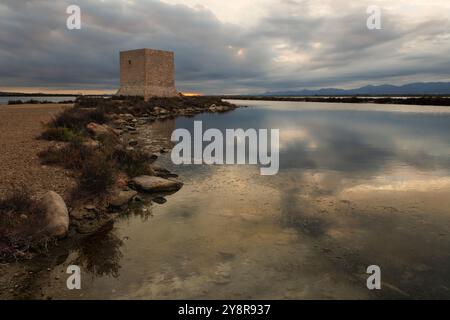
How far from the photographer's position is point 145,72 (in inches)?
1839

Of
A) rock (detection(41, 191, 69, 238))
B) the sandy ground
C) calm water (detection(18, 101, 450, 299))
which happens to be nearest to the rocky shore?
rock (detection(41, 191, 69, 238))

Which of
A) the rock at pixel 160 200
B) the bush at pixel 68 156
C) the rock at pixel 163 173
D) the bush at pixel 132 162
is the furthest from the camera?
the rock at pixel 163 173

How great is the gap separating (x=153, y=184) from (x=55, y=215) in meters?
2.88

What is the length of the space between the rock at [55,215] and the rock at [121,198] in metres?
1.15

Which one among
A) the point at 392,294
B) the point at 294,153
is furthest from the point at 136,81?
the point at 392,294

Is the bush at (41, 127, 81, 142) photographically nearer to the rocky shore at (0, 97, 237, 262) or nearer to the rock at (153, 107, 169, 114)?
the rocky shore at (0, 97, 237, 262)

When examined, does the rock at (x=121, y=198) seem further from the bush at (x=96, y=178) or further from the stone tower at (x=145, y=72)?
the stone tower at (x=145, y=72)

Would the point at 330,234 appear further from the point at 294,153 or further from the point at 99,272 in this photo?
the point at 294,153

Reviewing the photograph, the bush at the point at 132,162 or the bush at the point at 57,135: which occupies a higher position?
the bush at the point at 57,135

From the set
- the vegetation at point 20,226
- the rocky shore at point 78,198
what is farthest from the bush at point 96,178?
the vegetation at point 20,226

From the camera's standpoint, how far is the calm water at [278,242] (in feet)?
13.3

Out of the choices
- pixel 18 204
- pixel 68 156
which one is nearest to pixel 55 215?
pixel 18 204

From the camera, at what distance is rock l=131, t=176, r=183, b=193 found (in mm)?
7984
